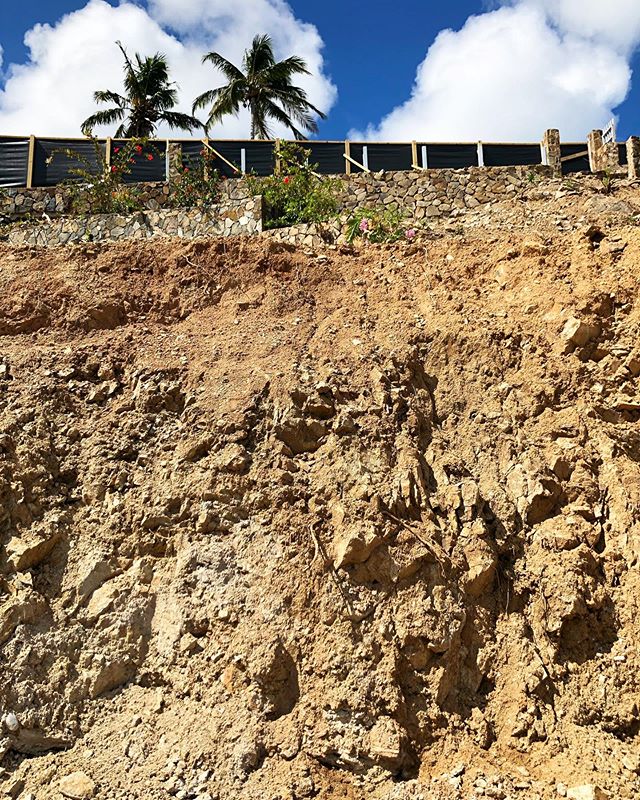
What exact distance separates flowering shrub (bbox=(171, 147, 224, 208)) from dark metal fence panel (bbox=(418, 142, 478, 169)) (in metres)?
4.06

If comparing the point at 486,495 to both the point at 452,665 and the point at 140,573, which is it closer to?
the point at 452,665

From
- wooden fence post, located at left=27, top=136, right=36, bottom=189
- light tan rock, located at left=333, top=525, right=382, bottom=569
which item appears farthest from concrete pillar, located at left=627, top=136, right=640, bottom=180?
wooden fence post, located at left=27, top=136, right=36, bottom=189

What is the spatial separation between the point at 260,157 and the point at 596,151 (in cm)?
599

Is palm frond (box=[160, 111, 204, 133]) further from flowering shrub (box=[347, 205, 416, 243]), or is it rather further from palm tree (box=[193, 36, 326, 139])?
flowering shrub (box=[347, 205, 416, 243])

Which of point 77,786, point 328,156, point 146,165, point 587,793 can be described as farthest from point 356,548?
point 146,165

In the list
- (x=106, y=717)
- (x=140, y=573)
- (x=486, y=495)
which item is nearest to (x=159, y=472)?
(x=140, y=573)

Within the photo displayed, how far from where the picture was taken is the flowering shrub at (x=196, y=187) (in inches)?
392

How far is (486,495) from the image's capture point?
488cm

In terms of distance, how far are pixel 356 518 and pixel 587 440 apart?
1.97 metres

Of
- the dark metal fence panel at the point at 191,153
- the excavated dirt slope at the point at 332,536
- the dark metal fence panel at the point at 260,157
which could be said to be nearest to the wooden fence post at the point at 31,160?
the dark metal fence panel at the point at 191,153

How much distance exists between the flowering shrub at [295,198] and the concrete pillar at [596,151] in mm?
5026

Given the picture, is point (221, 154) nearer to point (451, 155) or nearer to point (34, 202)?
point (34, 202)

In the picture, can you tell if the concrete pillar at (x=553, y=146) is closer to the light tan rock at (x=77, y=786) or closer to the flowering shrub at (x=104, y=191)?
the flowering shrub at (x=104, y=191)

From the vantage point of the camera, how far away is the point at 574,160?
11.7 m
